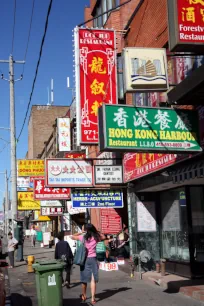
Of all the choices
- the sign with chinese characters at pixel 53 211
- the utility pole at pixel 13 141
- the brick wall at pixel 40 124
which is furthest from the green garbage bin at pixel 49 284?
the brick wall at pixel 40 124

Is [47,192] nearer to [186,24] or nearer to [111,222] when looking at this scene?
[111,222]

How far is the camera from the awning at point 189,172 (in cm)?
962

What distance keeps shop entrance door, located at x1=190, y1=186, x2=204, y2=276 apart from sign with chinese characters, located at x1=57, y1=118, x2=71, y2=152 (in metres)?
15.4

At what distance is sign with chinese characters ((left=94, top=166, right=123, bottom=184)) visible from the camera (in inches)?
572

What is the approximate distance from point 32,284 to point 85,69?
22.3 feet


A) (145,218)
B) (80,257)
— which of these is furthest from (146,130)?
(145,218)

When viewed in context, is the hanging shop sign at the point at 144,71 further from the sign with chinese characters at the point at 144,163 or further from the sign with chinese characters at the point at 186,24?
the sign with chinese characters at the point at 144,163

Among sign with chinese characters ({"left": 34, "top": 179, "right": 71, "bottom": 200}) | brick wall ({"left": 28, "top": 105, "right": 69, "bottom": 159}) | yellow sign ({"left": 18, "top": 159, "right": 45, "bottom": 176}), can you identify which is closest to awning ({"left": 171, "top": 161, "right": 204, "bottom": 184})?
sign with chinese characters ({"left": 34, "top": 179, "right": 71, "bottom": 200})

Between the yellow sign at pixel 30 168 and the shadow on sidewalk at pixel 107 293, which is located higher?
the yellow sign at pixel 30 168

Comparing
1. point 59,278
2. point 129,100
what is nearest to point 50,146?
point 129,100

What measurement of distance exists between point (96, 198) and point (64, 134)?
12.9 metres

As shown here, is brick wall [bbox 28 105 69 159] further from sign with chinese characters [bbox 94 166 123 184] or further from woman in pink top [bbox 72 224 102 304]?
woman in pink top [bbox 72 224 102 304]

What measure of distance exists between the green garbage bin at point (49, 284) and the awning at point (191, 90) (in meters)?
4.16

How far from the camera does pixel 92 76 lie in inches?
520
